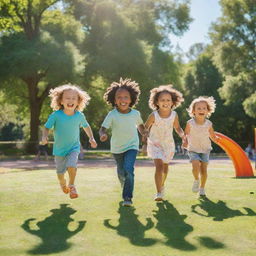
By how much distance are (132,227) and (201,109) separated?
12.4 ft

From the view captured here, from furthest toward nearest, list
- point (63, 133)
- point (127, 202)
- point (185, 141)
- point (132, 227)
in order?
point (185, 141) < point (63, 133) < point (127, 202) < point (132, 227)

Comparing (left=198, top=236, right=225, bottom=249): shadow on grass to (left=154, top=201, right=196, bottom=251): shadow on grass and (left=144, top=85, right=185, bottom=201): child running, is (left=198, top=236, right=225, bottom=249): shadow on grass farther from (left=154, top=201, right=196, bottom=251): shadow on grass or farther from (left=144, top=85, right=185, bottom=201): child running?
(left=144, top=85, right=185, bottom=201): child running

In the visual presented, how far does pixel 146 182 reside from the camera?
994 centimetres

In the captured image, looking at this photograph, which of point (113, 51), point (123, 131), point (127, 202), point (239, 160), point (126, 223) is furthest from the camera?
point (113, 51)

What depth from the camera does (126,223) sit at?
18.0 feet

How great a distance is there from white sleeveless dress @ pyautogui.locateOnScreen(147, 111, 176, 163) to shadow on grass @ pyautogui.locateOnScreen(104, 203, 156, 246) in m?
1.71

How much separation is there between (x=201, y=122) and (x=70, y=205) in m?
3.18

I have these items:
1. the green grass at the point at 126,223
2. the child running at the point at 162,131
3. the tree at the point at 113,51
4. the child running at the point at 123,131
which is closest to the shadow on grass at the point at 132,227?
the green grass at the point at 126,223

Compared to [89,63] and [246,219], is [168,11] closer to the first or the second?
[89,63]

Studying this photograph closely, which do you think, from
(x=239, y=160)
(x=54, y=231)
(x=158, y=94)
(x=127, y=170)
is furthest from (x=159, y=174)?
(x=239, y=160)

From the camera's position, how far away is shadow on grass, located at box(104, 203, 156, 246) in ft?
15.1

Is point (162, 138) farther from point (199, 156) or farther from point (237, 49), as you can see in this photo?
point (237, 49)

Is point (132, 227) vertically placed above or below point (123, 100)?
below

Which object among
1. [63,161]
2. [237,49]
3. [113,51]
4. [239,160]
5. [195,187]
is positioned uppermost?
[237,49]
